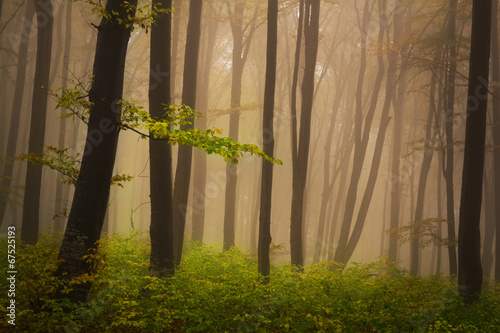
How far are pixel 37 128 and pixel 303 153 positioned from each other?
325 inches

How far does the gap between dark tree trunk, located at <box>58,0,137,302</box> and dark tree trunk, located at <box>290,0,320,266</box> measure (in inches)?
251

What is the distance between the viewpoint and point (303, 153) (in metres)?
10.7

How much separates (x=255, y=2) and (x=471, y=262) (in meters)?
13.5

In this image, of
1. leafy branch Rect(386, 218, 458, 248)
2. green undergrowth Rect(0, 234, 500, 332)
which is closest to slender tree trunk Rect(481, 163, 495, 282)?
leafy branch Rect(386, 218, 458, 248)

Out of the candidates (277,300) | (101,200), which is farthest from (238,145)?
(277,300)

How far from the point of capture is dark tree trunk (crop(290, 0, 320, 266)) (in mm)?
10523

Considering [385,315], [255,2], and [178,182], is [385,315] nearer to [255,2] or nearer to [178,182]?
[178,182]

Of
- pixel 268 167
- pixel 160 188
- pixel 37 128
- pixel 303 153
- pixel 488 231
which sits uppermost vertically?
pixel 37 128

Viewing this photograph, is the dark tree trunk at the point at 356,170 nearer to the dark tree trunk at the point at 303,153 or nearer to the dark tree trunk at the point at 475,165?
the dark tree trunk at the point at 303,153

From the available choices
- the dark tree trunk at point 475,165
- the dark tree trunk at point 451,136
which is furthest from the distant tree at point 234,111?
the dark tree trunk at point 475,165

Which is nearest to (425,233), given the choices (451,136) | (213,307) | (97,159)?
(451,136)

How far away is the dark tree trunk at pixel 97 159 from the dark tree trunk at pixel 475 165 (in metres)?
7.93

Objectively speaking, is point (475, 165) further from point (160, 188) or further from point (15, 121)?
point (15, 121)

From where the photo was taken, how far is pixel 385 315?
19.8 ft
